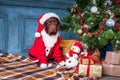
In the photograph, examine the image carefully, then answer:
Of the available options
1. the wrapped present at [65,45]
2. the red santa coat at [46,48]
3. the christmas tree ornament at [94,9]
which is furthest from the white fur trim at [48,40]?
the christmas tree ornament at [94,9]

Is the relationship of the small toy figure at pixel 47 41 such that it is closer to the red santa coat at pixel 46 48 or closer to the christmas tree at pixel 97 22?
the red santa coat at pixel 46 48

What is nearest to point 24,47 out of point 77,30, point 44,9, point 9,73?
point 44,9

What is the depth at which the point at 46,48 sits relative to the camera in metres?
2.04

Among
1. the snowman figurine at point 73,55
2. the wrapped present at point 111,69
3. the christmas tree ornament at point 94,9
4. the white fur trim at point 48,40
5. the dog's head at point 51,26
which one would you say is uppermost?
the christmas tree ornament at point 94,9

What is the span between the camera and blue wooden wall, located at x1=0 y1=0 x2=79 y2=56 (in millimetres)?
2430

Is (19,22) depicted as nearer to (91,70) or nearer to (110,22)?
(110,22)

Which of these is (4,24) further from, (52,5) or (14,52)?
(52,5)

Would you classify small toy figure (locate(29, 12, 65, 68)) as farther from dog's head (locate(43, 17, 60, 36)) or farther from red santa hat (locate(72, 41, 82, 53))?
red santa hat (locate(72, 41, 82, 53))

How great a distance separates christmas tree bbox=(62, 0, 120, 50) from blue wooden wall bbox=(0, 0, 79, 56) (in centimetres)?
47

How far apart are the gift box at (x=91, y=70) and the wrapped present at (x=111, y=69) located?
0.10 metres

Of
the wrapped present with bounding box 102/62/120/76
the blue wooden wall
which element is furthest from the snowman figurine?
the blue wooden wall

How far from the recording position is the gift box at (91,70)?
1.60m

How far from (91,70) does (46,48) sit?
582 mm

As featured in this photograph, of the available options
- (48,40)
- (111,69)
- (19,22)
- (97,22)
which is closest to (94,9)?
(97,22)
